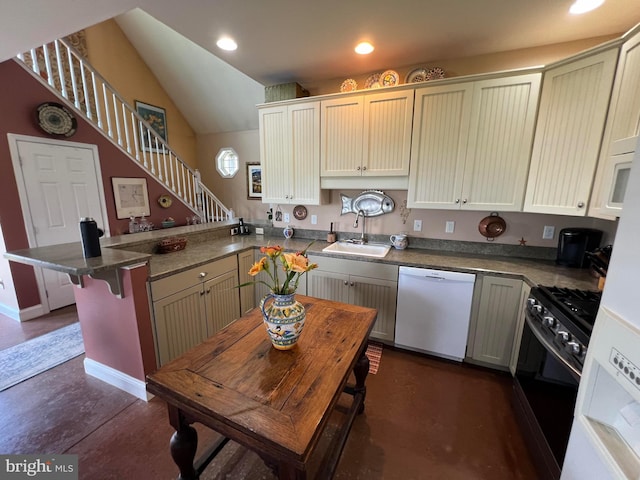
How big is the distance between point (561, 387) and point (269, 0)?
2.63m

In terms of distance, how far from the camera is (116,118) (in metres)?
3.63

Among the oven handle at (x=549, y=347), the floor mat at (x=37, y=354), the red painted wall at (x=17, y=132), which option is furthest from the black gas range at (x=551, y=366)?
the red painted wall at (x=17, y=132)

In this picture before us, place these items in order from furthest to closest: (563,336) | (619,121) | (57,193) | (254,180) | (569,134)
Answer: (254,180)
(57,193)
(569,134)
(619,121)
(563,336)

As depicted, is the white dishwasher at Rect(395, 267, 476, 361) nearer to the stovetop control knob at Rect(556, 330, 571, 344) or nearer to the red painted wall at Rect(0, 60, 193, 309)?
the stovetop control knob at Rect(556, 330, 571, 344)

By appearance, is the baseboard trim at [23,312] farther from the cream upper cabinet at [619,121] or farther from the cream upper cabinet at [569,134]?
the cream upper cabinet at [619,121]

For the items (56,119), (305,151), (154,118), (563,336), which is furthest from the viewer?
(154,118)

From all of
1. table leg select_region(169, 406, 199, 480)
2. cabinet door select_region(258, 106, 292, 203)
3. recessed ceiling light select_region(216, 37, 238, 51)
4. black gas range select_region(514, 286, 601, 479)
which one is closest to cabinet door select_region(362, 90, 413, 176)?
cabinet door select_region(258, 106, 292, 203)

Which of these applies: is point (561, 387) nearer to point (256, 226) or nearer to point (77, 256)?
point (77, 256)

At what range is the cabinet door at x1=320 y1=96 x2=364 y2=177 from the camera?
98.2 inches

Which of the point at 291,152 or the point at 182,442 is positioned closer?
the point at 182,442

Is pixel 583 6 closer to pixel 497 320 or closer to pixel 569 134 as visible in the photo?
pixel 569 134

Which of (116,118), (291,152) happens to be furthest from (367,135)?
(116,118)

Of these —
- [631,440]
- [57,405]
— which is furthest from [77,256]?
[631,440]

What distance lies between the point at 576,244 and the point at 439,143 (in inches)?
51.8
